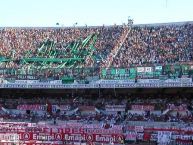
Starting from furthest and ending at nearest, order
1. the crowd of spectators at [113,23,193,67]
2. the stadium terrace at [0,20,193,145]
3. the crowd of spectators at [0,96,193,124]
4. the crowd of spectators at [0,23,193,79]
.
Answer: the crowd of spectators at [0,23,193,79] → the crowd of spectators at [113,23,193,67] → the crowd of spectators at [0,96,193,124] → the stadium terrace at [0,20,193,145]

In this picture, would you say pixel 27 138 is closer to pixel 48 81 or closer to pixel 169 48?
pixel 48 81

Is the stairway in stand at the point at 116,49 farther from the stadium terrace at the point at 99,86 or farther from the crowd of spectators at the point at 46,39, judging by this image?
the crowd of spectators at the point at 46,39

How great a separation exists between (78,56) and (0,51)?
830 cm

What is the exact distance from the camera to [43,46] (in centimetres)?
4878

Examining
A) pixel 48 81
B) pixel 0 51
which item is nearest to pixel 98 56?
pixel 48 81

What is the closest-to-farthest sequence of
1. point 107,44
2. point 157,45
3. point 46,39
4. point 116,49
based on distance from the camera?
1. point 157,45
2. point 116,49
3. point 107,44
4. point 46,39

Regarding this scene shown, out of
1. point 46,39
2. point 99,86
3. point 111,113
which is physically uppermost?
point 46,39

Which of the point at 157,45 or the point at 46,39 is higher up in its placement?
the point at 46,39

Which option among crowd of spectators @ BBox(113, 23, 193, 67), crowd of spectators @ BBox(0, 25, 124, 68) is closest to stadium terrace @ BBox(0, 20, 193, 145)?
crowd of spectators @ BBox(113, 23, 193, 67)

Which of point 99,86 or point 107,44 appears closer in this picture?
point 99,86

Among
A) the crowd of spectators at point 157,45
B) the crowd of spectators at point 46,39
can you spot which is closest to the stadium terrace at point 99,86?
the crowd of spectators at point 157,45

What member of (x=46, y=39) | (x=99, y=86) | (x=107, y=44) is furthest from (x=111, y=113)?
(x=46, y=39)

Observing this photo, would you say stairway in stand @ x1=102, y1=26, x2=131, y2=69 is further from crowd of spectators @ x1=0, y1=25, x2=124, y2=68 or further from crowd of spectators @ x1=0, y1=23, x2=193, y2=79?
crowd of spectators @ x1=0, y1=25, x2=124, y2=68

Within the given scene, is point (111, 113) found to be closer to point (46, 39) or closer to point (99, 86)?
point (99, 86)
